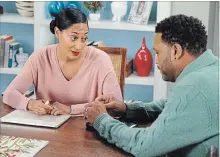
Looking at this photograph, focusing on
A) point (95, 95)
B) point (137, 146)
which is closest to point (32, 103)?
point (95, 95)

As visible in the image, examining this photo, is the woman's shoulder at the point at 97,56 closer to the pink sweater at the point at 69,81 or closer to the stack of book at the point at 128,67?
the pink sweater at the point at 69,81

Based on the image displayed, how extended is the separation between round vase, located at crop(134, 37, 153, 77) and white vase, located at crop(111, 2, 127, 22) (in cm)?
31

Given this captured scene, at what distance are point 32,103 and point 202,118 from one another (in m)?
0.99

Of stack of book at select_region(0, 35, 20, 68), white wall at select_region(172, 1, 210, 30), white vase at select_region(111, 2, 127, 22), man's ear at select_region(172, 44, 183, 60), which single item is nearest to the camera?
man's ear at select_region(172, 44, 183, 60)

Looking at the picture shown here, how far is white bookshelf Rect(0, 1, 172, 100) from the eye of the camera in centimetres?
351

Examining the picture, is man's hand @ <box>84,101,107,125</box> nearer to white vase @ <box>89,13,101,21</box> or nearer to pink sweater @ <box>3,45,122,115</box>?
pink sweater @ <box>3,45,122,115</box>

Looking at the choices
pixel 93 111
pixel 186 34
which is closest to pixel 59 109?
pixel 93 111

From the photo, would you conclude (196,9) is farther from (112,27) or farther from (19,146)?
(19,146)

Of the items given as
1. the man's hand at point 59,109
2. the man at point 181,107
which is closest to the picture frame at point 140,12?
the man's hand at point 59,109

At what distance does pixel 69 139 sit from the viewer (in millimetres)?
1877

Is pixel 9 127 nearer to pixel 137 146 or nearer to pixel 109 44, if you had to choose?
pixel 137 146

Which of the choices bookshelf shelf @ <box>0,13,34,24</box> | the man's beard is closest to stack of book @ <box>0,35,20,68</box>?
bookshelf shelf @ <box>0,13,34,24</box>

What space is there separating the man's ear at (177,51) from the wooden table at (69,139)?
0.43 metres

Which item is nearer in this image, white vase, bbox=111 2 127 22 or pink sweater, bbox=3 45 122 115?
A: pink sweater, bbox=3 45 122 115
